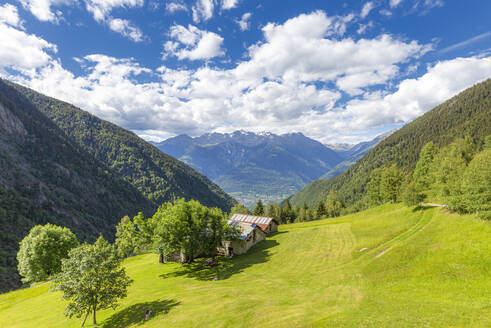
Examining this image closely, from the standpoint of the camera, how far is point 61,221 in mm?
166875

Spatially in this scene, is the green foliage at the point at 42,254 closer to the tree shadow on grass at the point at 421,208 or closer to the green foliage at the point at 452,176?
the green foliage at the point at 452,176

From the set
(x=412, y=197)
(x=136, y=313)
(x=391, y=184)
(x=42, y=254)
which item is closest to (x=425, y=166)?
(x=391, y=184)

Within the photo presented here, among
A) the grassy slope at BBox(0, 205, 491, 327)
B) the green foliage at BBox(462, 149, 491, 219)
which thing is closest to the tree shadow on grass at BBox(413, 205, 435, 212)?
the grassy slope at BBox(0, 205, 491, 327)

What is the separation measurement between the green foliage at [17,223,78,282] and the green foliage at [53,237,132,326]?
4096cm

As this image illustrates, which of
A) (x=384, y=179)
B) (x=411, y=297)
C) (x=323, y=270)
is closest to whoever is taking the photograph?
(x=411, y=297)

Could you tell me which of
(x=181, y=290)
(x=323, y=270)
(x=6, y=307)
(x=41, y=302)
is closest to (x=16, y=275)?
(x=6, y=307)

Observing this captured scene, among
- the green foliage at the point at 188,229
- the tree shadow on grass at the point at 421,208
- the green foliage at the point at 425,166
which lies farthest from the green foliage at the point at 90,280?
the green foliage at the point at 425,166

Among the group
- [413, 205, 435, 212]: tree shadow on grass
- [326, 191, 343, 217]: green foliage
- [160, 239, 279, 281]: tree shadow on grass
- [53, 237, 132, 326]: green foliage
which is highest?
[53, 237, 132, 326]: green foliage

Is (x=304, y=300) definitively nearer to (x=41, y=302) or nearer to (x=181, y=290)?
(x=181, y=290)

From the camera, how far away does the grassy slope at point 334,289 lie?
22.0m

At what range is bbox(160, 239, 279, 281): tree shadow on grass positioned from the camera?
4694 cm

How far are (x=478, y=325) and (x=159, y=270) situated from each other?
56.9 meters

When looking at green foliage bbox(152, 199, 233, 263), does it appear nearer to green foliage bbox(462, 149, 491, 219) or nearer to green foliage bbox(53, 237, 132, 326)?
green foliage bbox(53, 237, 132, 326)

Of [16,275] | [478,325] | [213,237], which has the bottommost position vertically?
[16,275]
